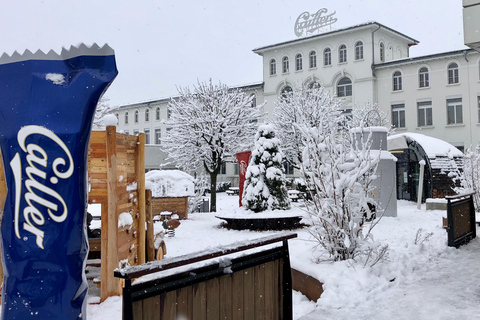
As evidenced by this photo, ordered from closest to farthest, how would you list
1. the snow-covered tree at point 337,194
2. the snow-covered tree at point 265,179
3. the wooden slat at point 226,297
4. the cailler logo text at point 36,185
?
the cailler logo text at point 36,185 < the wooden slat at point 226,297 < the snow-covered tree at point 337,194 < the snow-covered tree at point 265,179

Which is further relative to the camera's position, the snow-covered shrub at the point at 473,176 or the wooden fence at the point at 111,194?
the snow-covered shrub at the point at 473,176

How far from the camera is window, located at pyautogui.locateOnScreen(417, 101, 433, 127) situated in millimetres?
33812

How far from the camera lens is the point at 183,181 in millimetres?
17484

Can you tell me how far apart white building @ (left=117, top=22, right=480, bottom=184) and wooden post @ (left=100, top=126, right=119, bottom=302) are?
92.1 ft

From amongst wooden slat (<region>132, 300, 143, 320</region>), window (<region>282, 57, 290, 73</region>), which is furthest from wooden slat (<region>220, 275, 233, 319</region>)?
window (<region>282, 57, 290, 73</region>)

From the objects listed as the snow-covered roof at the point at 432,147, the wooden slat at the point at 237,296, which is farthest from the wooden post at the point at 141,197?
the snow-covered roof at the point at 432,147


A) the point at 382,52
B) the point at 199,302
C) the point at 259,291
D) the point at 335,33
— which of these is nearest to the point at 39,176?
the point at 199,302

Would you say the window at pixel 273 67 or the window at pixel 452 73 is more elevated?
the window at pixel 273 67

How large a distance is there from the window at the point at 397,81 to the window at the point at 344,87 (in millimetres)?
3619

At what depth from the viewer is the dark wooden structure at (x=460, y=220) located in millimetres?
8578

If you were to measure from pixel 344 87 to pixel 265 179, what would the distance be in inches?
1018

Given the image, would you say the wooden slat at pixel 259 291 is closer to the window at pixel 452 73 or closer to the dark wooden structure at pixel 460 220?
the dark wooden structure at pixel 460 220

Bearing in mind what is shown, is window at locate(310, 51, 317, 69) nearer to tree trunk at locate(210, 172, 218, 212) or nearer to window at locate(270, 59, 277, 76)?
window at locate(270, 59, 277, 76)

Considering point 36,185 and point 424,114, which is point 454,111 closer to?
point 424,114
